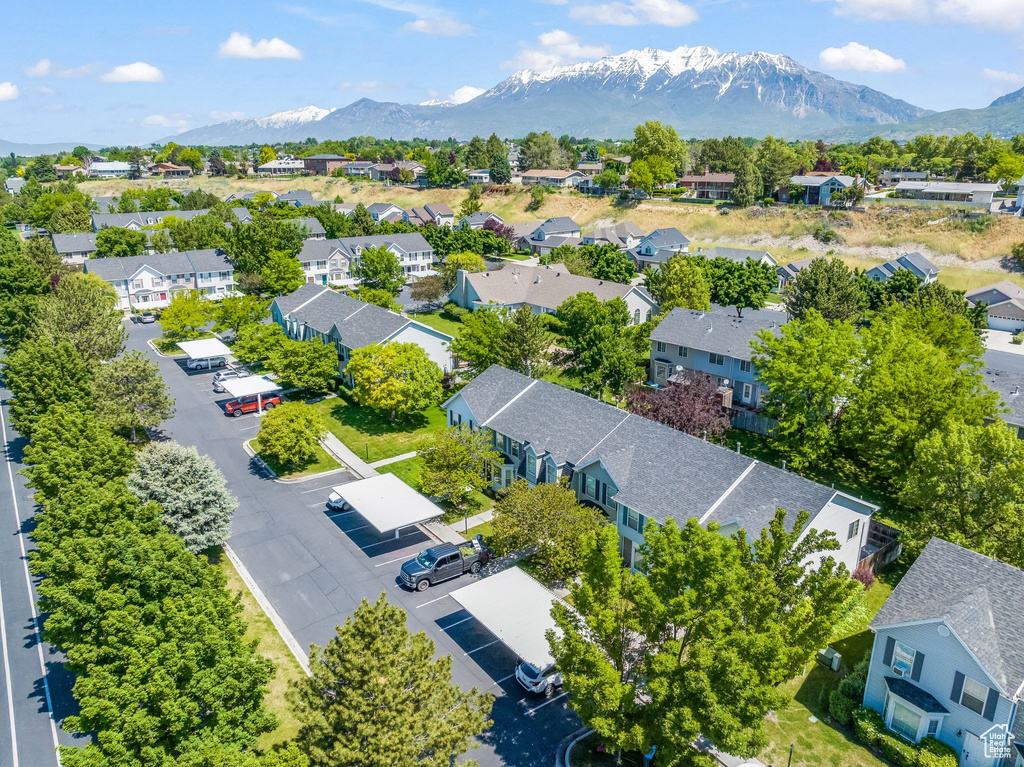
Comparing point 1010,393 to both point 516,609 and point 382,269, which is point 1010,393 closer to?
point 516,609

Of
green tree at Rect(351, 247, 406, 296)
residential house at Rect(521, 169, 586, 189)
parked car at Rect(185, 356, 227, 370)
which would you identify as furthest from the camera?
residential house at Rect(521, 169, 586, 189)

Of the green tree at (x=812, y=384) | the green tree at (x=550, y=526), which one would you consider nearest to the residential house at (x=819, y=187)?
the green tree at (x=812, y=384)

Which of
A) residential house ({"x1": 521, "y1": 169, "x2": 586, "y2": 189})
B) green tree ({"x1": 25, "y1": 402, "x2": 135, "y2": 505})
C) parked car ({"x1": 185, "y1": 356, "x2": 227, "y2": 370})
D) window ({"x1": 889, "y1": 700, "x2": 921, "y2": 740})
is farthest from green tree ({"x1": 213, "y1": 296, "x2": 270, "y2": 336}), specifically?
residential house ({"x1": 521, "y1": 169, "x2": 586, "y2": 189})

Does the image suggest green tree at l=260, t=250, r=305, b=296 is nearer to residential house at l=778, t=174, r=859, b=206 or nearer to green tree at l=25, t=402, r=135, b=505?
green tree at l=25, t=402, r=135, b=505

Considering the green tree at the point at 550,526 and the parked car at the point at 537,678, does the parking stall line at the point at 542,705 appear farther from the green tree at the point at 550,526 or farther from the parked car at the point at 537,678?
the green tree at the point at 550,526

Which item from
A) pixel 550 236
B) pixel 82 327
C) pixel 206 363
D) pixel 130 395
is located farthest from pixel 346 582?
pixel 550 236

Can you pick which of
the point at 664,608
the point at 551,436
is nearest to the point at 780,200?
the point at 551,436

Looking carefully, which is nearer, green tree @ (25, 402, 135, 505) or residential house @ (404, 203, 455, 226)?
green tree @ (25, 402, 135, 505)

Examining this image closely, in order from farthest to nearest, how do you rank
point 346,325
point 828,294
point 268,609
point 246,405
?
point 828,294
point 346,325
point 246,405
point 268,609
